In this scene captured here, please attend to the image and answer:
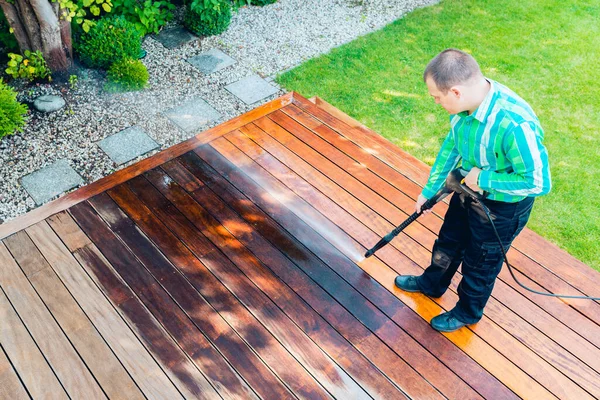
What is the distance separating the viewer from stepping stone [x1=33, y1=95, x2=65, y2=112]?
12.3 ft

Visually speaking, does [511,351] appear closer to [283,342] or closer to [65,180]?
[283,342]

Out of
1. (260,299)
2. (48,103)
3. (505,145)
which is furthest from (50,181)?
(505,145)

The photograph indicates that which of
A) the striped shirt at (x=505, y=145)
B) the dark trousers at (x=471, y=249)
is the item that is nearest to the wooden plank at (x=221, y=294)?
the dark trousers at (x=471, y=249)

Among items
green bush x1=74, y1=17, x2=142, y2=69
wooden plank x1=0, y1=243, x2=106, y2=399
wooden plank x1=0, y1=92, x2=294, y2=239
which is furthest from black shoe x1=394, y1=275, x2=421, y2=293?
green bush x1=74, y1=17, x2=142, y2=69

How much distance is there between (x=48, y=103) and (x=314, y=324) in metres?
2.92

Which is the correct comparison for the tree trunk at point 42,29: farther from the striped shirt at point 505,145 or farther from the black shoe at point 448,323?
the black shoe at point 448,323

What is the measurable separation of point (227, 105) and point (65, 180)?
1.39 metres

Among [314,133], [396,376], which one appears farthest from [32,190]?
[396,376]

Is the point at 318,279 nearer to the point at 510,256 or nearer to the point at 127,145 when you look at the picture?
the point at 510,256

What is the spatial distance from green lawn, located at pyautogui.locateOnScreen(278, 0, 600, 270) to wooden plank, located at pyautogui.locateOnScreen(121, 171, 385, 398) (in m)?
1.68

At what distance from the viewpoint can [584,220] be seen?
3.10m

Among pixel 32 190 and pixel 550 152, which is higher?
pixel 550 152

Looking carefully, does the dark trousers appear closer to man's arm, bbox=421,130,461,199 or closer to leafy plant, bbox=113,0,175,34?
man's arm, bbox=421,130,461,199

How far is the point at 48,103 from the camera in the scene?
3764 millimetres
